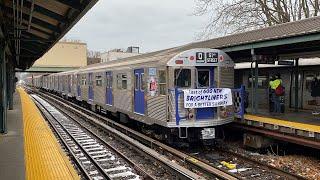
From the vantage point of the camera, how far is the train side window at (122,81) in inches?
596

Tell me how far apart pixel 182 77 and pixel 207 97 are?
3.01 ft

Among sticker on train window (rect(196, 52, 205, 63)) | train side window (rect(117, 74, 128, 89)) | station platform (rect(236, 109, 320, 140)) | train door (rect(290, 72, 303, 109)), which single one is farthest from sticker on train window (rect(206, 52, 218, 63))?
train door (rect(290, 72, 303, 109))

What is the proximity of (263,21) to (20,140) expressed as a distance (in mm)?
23590

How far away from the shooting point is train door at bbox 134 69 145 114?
43.1 ft

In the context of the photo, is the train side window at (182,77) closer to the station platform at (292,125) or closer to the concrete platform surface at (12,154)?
the station platform at (292,125)

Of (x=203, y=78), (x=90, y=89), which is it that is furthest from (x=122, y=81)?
(x=90, y=89)

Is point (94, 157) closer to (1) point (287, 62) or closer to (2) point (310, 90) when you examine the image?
(1) point (287, 62)

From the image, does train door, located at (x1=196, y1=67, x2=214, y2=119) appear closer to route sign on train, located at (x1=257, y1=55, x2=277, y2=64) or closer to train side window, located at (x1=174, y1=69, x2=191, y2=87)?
train side window, located at (x1=174, y1=69, x2=191, y2=87)

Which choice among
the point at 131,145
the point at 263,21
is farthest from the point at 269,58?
the point at 263,21

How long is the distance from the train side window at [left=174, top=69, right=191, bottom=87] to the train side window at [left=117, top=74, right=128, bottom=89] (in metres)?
4.12

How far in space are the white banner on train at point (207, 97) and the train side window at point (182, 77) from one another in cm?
42

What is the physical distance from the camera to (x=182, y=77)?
11352mm

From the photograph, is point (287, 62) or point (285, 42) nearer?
point (285, 42)

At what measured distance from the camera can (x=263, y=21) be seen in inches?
1197
